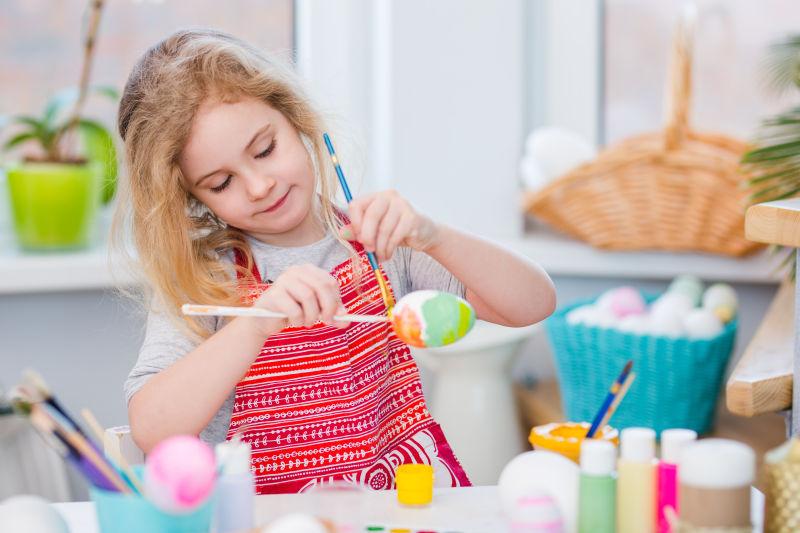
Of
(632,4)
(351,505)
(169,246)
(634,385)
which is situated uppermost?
(632,4)

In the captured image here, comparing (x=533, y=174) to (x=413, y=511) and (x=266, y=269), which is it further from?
(x=413, y=511)

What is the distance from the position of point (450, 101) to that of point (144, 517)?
4.56 ft

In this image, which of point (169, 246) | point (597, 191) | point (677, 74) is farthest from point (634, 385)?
point (169, 246)

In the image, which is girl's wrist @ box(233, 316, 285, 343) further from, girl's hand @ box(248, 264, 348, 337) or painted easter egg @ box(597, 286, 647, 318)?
painted easter egg @ box(597, 286, 647, 318)

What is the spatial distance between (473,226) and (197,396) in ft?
3.56

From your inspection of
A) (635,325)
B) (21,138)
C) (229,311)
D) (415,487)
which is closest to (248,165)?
(229,311)

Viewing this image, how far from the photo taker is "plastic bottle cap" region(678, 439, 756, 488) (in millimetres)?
623

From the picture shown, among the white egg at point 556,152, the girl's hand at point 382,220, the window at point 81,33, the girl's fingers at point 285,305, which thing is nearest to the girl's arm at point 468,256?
the girl's hand at point 382,220

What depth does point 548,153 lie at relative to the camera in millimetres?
1907

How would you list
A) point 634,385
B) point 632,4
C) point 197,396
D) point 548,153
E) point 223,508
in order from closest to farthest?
point 223,508 < point 197,396 < point 634,385 < point 548,153 < point 632,4

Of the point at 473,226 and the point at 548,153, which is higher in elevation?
the point at 548,153

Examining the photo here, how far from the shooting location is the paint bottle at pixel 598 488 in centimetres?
69

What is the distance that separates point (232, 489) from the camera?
2.31 ft

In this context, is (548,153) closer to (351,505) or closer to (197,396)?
(197,396)
